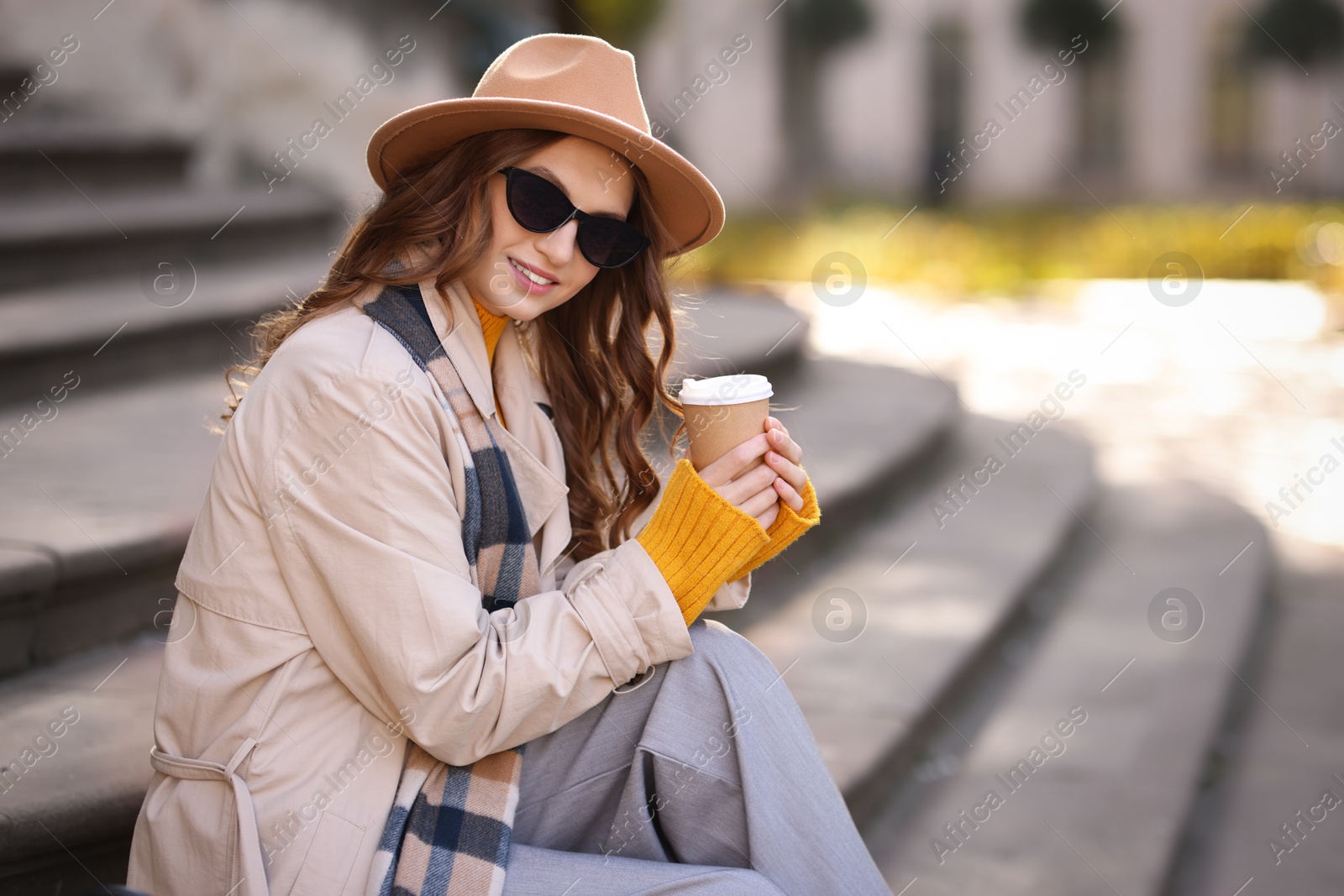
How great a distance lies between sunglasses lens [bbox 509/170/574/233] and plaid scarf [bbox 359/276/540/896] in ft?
0.70

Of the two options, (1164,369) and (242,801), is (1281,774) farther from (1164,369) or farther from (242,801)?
(1164,369)

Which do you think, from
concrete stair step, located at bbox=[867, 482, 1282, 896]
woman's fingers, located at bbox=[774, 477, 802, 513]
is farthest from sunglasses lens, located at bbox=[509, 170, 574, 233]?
concrete stair step, located at bbox=[867, 482, 1282, 896]

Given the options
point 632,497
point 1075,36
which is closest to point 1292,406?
point 632,497

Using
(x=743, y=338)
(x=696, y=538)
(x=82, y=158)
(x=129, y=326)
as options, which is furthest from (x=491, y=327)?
(x=82, y=158)

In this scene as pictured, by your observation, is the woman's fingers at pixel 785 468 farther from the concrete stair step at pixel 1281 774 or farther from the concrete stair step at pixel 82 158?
the concrete stair step at pixel 82 158

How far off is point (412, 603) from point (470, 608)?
0.27 ft

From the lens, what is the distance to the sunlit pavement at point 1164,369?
565 cm

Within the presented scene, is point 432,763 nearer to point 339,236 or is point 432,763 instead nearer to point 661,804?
point 661,804

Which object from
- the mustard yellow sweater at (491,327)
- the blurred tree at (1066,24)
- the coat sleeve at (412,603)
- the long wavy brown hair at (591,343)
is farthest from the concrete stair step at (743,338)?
the blurred tree at (1066,24)

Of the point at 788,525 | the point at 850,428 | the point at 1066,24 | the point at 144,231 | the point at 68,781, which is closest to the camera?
the point at 788,525

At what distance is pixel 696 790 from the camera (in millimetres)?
1757

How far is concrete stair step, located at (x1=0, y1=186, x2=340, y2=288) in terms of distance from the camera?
412 cm

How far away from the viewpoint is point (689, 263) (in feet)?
8.04

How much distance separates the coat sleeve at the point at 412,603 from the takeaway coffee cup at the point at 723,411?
306mm
